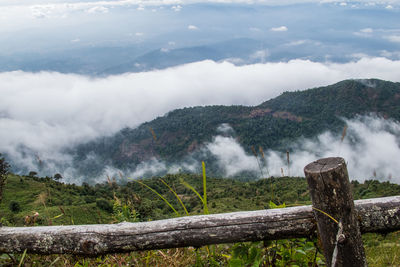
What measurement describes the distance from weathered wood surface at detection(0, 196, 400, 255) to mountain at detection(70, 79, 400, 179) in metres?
118

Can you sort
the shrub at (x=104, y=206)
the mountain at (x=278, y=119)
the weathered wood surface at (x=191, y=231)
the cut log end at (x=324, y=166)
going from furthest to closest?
the mountain at (x=278, y=119)
the shrub at (x=104, y=206)
the weathered wood surface at (x=191, y=231)
the cut log end at (x=324, y=166)

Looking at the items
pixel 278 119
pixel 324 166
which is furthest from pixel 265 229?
pixel 278 119

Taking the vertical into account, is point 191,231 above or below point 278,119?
above

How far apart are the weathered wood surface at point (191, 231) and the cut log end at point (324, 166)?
39cm

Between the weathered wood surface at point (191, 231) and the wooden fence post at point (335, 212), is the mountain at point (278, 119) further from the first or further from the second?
the wooden fence post at point (335, 212)

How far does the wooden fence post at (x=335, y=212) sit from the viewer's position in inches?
70.7

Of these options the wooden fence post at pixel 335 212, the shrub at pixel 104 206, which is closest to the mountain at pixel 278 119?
the shrub at pixel 104 206

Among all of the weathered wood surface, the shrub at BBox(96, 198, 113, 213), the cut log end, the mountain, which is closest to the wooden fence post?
the cut log end

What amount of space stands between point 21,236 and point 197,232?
1.51m

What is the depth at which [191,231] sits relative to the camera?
214cm

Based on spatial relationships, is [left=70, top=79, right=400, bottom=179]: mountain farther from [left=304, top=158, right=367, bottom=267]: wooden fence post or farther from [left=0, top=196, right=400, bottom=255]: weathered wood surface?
[left=304, top=158, right=367, bottom=267]: wooden fence post

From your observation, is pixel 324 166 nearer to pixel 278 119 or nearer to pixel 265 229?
pixel 265 229

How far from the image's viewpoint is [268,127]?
12912 centimetres

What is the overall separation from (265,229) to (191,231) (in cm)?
55
